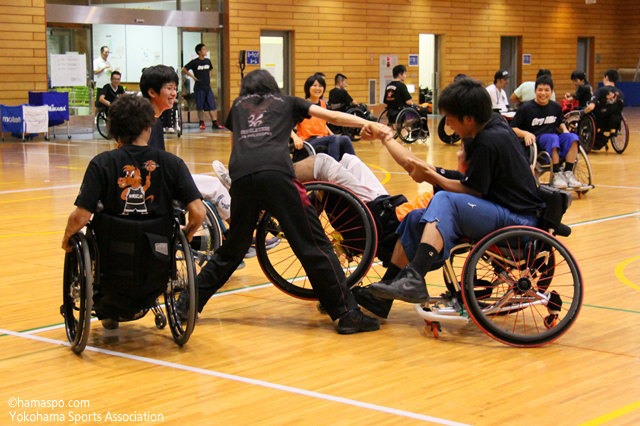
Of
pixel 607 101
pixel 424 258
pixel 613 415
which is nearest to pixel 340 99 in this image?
pixel 607 101

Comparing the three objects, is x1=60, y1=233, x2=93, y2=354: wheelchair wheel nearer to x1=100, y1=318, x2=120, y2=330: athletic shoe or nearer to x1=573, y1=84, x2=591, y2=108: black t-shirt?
x1=100, y1=318, x2=120, y2=330: athletic shoe

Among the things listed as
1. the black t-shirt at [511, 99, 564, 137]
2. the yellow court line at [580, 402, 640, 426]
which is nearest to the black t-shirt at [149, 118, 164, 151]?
the yellow court line at [580, 402, 640, 426]

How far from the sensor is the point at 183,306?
412 centimetres

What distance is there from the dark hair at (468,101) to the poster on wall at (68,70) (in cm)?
1458

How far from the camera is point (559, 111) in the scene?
348 inches

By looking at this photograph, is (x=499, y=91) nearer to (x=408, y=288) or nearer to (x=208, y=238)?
(x=208, y=238)

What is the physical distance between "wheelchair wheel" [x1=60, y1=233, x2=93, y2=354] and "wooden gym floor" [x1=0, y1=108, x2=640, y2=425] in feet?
0.30

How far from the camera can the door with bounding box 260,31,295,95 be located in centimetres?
2094

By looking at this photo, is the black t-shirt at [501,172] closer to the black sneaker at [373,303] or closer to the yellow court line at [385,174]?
the black sneaker at [373,303]

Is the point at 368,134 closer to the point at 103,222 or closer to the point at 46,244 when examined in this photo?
the point at 103,222

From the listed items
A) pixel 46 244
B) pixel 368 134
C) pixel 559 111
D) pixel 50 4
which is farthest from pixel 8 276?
pixel 50 4

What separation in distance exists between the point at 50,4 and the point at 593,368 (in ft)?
51.4

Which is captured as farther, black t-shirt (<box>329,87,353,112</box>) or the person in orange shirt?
black t-shirt (<box>329,87,353,112</box>)

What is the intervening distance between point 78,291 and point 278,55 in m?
17.8
